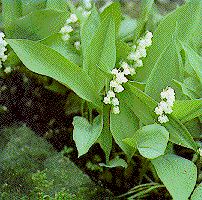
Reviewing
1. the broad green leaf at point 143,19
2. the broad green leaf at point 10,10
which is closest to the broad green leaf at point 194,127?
the broad green leaf at point 143,19

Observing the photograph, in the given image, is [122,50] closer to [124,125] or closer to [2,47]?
[124,125]

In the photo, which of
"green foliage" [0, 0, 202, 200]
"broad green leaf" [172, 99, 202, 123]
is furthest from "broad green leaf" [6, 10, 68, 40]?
"broad green leaf" [172, 99, 202, 123]

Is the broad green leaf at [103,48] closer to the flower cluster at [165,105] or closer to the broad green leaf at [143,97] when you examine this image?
the broad green leaf at [143,97]

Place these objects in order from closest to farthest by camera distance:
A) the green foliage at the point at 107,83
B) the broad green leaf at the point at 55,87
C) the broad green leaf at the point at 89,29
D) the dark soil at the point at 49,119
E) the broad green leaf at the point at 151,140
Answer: the broad green leaf at the point at 151,140 < the green foliage at the point at 107,83 < the broad green leaf at the point at 89,29 < the dark soil at the point at 49,119 < the broad green leaf at the point at 55,87

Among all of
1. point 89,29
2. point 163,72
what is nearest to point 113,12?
point 89,29

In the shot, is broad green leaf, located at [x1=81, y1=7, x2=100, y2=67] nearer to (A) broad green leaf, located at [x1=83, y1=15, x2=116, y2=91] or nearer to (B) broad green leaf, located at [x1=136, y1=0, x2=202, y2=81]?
(A) broad green leaf, located at [x1=83, y1=15, x2=116, y2=91]

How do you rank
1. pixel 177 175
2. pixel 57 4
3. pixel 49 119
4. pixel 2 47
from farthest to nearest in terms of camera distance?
pixel 49 119
pixel 57 4
pixel 2 47
pixel 177 175
